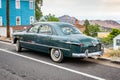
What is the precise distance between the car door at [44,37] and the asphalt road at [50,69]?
0.48 m

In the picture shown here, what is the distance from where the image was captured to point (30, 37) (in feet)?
39.3

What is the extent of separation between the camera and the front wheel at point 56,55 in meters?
10.3

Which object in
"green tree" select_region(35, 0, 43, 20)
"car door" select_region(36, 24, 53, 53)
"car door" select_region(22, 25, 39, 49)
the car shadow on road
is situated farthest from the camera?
"green tree" select_region(35, 0, 43, 20)

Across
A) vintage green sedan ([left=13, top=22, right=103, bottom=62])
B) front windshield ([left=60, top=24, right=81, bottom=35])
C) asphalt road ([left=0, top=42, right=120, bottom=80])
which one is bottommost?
asphalt road ([left=0, top=42, right=120, bottom=80])

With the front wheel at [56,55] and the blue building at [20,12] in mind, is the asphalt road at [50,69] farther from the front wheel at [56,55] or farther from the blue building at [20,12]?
the blue building at [20,12]

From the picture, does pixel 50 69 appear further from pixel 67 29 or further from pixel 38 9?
pixel 38 9

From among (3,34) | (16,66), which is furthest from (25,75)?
(3,34)

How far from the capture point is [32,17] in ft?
159

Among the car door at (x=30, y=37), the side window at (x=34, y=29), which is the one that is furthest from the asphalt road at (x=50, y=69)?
the side window at (x=34, y=29)

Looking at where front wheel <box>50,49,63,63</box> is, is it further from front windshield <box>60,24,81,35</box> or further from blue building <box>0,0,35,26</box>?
blue building <box>0,0,35,26</box>

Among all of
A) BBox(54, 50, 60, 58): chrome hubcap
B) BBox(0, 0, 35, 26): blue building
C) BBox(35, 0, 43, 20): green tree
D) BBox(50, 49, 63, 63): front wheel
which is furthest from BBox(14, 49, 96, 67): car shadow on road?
BBox(35, 0, 43, 20): green tree

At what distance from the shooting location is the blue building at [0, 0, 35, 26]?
43.1 meters

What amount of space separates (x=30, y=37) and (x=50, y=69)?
3.09 metres

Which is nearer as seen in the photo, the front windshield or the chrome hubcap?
the chrome hubcap
